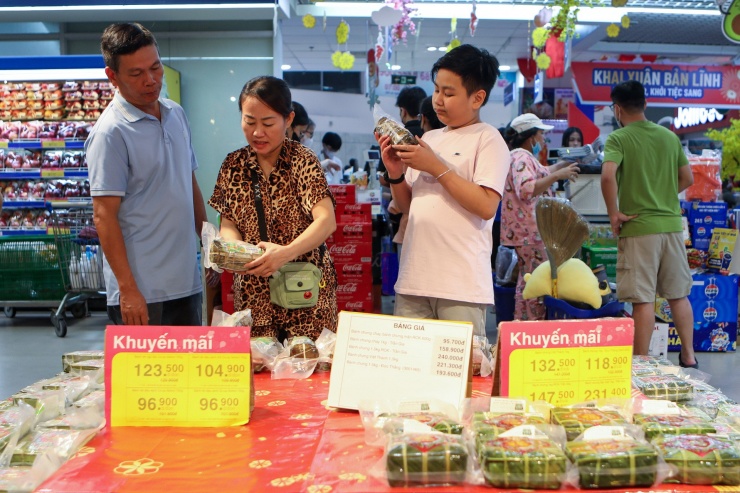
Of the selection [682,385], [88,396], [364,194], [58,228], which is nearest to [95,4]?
[58,228]

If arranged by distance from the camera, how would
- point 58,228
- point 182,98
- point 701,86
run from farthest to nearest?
point 701,86
point 182,98
point 58,228

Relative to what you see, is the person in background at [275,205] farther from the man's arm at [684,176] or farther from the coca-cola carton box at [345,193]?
the man's arm at [684,176]

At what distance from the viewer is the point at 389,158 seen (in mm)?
2221

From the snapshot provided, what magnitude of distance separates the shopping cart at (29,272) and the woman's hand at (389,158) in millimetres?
5232

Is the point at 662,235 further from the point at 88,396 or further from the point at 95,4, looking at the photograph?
the point at 95,4

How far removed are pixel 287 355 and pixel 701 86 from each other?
27.4 ft

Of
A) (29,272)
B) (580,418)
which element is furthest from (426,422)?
(29,272)

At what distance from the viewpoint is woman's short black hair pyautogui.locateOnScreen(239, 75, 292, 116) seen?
2101 millimetres

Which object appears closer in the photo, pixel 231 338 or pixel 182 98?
pixel 231 338

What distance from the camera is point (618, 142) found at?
434cm

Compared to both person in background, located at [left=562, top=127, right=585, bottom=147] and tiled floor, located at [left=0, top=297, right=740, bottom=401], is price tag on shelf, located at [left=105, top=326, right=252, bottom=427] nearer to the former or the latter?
tiled floor, located at [left=0, top=297, right=740, bottom=401]

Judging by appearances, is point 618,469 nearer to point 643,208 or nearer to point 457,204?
point 457,204

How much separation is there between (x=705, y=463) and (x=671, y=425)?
0.15 meters

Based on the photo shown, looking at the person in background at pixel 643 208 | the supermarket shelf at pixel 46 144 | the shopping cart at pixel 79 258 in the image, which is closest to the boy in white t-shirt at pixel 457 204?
the person in background at pixel 643 208
